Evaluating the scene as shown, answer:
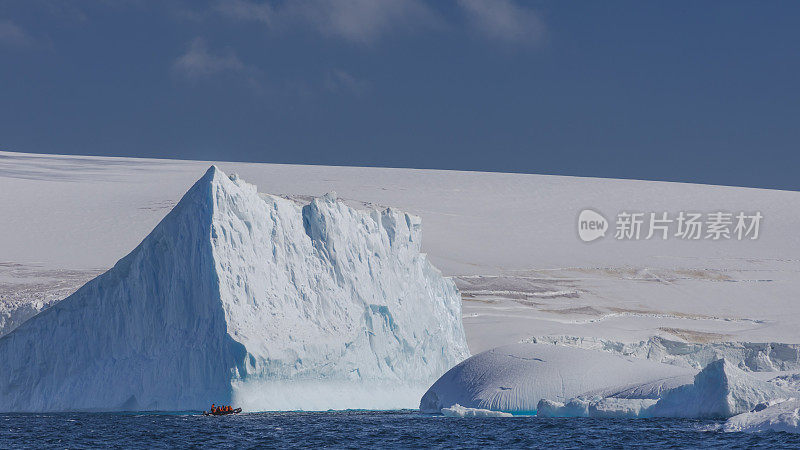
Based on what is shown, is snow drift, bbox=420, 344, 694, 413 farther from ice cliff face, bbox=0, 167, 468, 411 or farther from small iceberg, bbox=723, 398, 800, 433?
small iceberg, bbox=723, 398, 800, 433

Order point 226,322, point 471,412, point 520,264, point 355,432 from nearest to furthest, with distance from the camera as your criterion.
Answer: point 355,432 < point 226,322 < point 471,412 < point 520,264

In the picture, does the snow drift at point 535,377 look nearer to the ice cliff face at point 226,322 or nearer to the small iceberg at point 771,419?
the ice cliff face at point 226,322

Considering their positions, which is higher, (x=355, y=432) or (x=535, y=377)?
(x=535, y=377)

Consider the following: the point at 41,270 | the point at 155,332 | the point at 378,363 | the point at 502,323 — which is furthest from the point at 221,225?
the point at 41,270

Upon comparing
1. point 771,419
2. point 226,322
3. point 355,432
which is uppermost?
point 226,322

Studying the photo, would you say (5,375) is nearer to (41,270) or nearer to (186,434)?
(186,434)

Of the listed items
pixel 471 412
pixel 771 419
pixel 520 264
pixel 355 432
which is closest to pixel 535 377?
pixel 471 412

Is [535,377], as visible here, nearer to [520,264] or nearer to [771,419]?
[771,419]

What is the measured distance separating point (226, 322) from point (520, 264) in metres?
25.2

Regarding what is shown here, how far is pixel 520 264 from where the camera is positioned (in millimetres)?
47562

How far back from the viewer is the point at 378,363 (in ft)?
90.2

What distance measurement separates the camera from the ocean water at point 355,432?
61.9 feet

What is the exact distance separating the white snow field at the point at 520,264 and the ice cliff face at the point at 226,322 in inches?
5.3

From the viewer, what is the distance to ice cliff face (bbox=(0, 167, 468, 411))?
24500 mm
